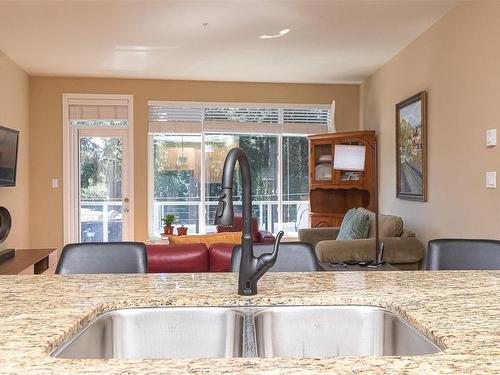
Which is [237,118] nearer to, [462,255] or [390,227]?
[390,227]

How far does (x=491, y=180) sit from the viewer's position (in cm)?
315

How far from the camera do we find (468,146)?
3.48 meters

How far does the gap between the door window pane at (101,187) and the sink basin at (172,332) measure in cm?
526

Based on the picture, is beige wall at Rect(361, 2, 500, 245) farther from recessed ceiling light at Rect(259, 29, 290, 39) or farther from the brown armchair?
recessed ceiling light at Rect(259, 29, 290, 39)

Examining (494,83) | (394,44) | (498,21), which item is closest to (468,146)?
(494,83)

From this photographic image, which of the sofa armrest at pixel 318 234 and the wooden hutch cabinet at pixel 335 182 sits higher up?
the wooden hutch cabinet at pixel 335 182

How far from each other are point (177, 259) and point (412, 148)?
9.22ft

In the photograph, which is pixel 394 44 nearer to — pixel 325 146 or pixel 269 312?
pixel 325 146

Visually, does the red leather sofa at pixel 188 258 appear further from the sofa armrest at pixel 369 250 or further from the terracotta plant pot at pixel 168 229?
the terracotta plant pot at pixel 168 229

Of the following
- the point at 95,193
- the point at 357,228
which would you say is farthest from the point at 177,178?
the point at 357,228

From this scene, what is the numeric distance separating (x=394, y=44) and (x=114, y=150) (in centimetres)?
373

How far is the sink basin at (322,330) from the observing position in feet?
3.85

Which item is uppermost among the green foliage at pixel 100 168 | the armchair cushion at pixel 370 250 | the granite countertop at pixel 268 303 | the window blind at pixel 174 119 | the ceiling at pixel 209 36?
the ceiling at pixel 209 36

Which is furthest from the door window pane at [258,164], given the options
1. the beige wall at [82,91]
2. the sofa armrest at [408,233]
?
the sofa armrest at [408,233]
